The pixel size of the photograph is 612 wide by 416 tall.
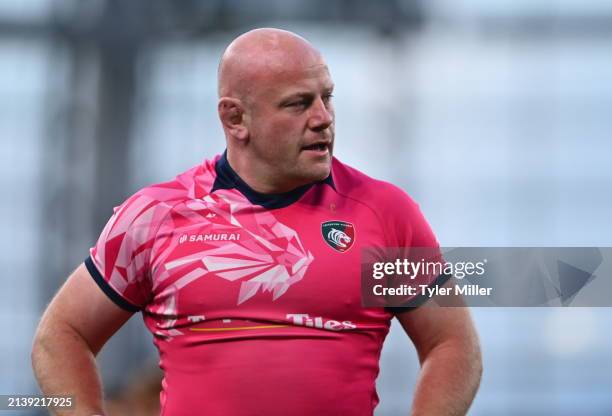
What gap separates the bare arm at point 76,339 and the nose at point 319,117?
2.15 ft

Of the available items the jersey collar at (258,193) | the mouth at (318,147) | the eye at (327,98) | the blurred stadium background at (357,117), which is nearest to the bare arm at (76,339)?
the jersey collar at (258,193)

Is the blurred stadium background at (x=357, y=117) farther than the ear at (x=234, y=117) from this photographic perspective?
Yes

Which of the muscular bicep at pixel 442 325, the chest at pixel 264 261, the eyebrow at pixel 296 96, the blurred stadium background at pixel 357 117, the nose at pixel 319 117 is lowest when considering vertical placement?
the muscular bicep at pixel 442 325

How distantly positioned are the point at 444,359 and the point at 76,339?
884mm

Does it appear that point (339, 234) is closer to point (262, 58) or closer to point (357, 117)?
point (262, 58)

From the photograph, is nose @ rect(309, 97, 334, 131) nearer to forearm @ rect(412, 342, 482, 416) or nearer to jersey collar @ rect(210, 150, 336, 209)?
jersey collar @ rect(210, 150, 336, 209)

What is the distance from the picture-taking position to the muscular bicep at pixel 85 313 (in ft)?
9.78

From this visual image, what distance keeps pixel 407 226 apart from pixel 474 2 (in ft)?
11.8

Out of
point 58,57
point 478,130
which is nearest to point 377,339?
point 478,130

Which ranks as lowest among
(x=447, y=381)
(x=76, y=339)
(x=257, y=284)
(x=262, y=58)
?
(x=447, y=381)

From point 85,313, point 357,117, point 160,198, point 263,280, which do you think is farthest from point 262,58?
point 357,117

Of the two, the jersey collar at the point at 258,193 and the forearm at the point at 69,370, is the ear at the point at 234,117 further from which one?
the forearm at the point at 69,370

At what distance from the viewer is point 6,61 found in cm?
633

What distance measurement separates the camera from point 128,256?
2.96m
